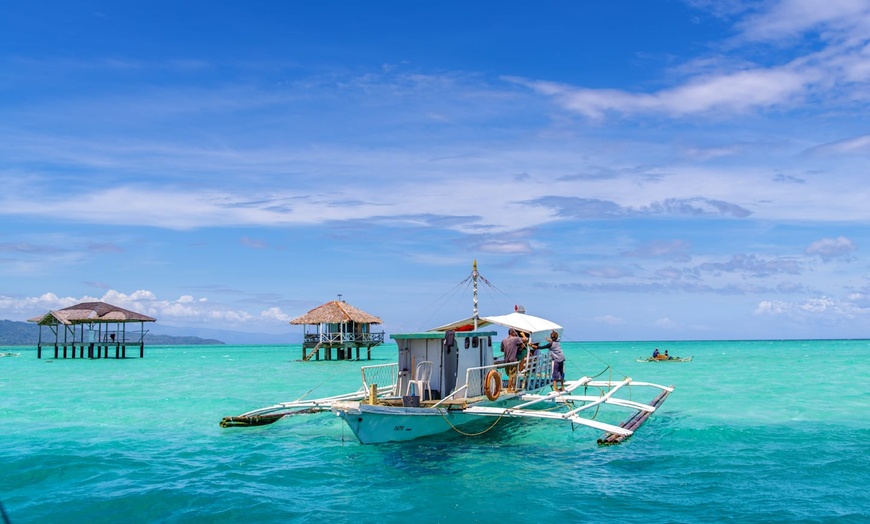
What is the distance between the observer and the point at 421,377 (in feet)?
55.0

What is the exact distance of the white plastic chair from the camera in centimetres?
1641

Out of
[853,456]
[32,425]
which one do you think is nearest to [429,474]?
[853,456]

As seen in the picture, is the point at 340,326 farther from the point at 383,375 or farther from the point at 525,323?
the point at 525,323

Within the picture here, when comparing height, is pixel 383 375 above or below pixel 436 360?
below

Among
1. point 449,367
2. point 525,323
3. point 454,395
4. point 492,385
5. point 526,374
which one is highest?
point 525,323

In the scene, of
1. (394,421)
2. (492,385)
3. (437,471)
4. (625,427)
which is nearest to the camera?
(437,471)

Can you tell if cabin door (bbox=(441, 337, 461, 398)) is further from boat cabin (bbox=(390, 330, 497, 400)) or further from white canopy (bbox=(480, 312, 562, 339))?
white canopy (bbox=(480, 312, 562, 339))

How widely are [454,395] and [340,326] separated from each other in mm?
39396

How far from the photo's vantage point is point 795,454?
15.2 m

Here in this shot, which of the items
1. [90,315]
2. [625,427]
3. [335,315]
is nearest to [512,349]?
[625,427]

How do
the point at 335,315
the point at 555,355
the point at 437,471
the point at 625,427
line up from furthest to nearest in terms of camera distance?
the point at 335,315
the point at 555,355
the point at 625,427
the point at 437,471

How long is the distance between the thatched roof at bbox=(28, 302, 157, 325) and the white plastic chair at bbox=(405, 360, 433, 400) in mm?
45840

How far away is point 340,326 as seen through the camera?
181ft

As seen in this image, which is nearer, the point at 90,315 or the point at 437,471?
the point at 437,471
